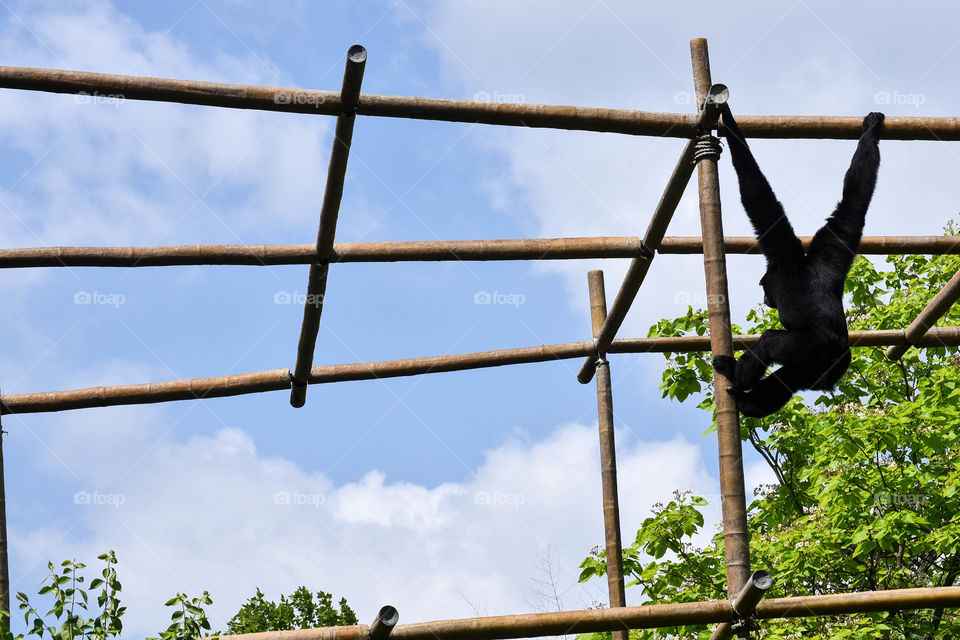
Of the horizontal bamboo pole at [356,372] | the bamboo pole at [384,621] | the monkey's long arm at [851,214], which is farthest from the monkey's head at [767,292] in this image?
the bamboo pole at [384,621]

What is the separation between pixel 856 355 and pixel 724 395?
301 inches

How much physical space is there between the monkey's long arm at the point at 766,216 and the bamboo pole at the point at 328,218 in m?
2.56

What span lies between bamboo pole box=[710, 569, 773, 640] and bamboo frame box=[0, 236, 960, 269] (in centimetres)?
282

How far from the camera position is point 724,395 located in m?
5.94

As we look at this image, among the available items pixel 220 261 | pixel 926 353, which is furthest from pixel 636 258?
pixel 926 353

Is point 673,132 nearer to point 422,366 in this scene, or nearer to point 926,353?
point 422,366

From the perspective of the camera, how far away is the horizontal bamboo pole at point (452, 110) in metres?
5.52

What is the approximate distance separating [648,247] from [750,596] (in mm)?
2889

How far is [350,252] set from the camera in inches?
278

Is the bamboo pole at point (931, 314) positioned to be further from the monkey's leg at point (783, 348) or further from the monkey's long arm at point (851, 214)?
the monkey's leg at point (783, 348)

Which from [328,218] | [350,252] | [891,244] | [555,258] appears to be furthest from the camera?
[891,244]

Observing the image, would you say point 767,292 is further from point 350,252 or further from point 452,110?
point 350,252

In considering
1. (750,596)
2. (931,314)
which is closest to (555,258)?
(750,596)

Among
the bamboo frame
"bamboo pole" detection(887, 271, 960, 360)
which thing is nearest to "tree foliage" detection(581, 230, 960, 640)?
"bamboo pole" detection(887, 271, 960, 360)
